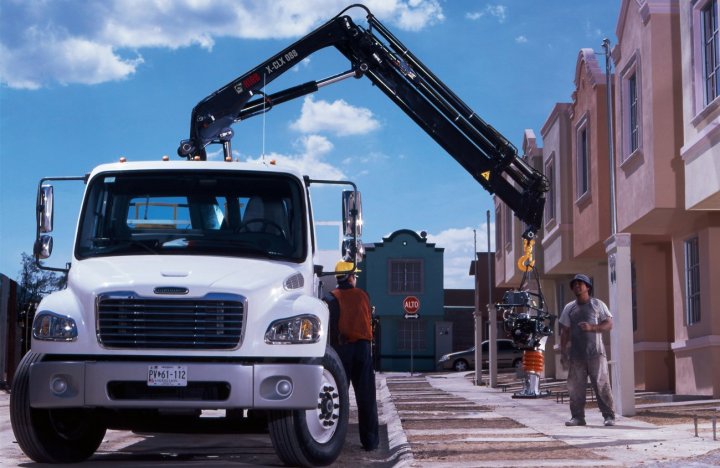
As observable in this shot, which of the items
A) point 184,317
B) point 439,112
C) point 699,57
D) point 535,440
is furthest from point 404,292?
point 184,317

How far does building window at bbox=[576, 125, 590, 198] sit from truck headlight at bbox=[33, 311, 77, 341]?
19125mm

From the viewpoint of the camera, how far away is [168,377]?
9.11 metres

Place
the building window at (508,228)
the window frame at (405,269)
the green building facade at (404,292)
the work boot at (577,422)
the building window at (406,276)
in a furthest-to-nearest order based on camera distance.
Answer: the building window at (406,276)
the window frame at (405,269)
the green building facade at (404,292)
the building window at (508,228)
the work boot at (577,422)

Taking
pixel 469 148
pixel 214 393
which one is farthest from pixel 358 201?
pixel 469 148

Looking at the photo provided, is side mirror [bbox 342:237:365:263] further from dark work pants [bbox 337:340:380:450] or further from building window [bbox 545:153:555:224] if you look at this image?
building window [bbox 545:153:555:224]

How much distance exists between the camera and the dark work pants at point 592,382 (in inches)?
537

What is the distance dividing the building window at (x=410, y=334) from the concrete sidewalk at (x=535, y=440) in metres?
41.5

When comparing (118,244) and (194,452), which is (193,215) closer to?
(118,244)

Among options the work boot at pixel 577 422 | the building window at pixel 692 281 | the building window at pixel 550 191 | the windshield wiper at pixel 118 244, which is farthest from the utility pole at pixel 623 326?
the building window at pixel 550 191

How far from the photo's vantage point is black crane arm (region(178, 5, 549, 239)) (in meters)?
19.6

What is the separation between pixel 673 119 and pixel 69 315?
42.1ft

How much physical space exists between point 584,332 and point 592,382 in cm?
61

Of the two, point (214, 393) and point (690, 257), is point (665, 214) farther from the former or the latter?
point (214, 393)

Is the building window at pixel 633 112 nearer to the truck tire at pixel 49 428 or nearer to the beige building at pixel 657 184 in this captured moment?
the beige building at pixel 657 184
